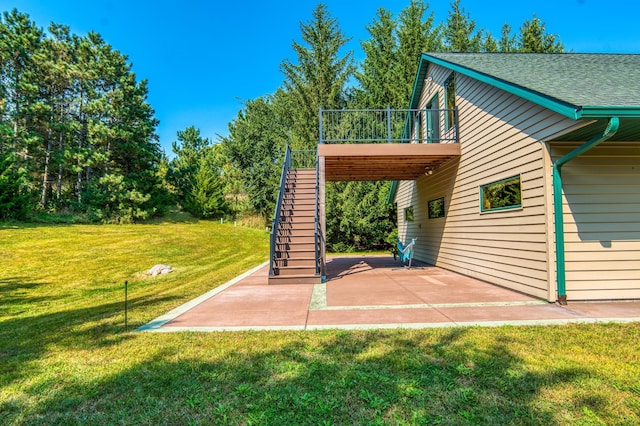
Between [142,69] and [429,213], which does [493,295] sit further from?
[142,69]

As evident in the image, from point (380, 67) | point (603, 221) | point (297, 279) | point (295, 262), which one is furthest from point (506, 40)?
point (297, 279)

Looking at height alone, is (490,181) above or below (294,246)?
above

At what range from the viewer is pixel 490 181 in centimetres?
652

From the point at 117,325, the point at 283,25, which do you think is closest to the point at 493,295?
the point at 117,325

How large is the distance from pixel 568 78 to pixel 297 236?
19.9 feet

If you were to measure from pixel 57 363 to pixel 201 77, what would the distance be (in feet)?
87.9

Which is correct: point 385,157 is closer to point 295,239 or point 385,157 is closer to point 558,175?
point 295,239

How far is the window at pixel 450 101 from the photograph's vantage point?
27.9 feet

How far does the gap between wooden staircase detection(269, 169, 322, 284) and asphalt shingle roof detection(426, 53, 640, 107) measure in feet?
16.3

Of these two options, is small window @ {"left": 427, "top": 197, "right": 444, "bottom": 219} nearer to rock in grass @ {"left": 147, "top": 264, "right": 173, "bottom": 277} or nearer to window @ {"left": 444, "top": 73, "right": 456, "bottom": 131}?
Answer: window @ {"left": 444, "top": 73, "right": 456, "bottom": 131}

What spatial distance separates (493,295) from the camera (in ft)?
17.5

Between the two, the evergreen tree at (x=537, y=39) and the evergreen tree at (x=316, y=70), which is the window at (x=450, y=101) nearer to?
Result: the evergreen tree at (x=316, y=70)

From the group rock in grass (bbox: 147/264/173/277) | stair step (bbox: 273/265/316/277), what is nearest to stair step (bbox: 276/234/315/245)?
stair step (bbox: 273/265/316/277)

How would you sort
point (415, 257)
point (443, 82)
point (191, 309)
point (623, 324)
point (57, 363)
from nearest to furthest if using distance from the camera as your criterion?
point (57, 363) → point (623, 324) → point (191, 309) → point (443, 82) → point (415, 257)
